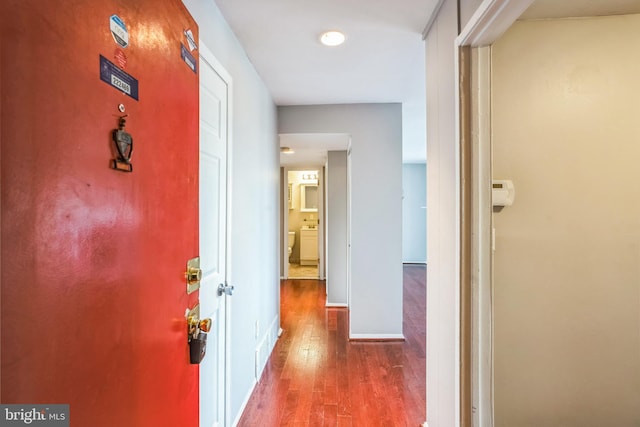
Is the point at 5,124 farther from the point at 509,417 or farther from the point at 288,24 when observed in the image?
the point at 509,417

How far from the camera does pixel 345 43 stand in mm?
1958

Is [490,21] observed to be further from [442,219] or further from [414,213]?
[414,213]

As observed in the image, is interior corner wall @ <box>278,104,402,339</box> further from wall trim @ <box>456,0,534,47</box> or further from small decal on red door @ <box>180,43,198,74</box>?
small decal on red door @ <box>180,43,198,74</box>

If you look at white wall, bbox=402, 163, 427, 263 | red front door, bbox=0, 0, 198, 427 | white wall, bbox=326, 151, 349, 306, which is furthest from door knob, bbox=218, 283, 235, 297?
white wall, bbox=402, 163, 427, 263

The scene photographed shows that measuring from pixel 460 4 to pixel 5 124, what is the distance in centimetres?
158

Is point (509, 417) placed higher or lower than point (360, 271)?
lower

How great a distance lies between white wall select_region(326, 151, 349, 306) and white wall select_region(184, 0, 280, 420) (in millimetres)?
1412

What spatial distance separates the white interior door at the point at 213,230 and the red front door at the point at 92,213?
1.63 feet

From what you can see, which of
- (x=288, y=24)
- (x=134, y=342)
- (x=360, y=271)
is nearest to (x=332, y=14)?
(x=288, y=24)

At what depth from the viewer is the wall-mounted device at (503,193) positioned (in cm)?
145

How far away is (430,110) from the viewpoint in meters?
1.74

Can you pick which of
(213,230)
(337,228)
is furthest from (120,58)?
(337,228)

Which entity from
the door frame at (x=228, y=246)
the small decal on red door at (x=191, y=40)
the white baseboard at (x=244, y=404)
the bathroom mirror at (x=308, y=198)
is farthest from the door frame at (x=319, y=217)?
the small decal on red door at (x=191, y=40)

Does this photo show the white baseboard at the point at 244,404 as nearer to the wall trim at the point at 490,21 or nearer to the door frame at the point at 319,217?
the wall trim at the point at 490,21
